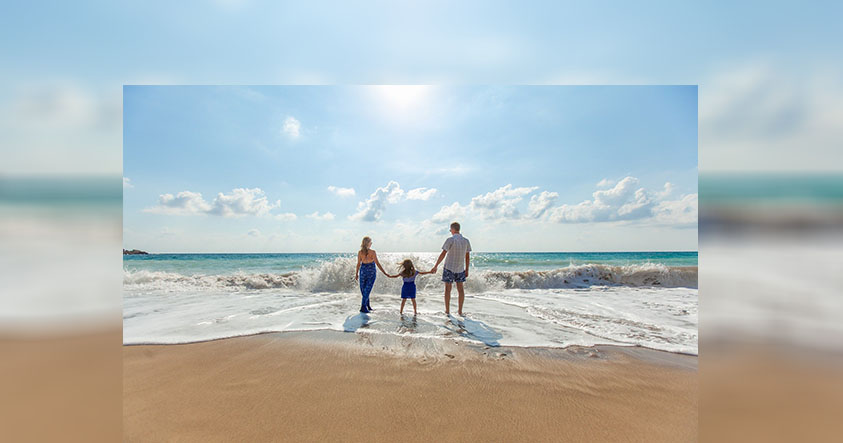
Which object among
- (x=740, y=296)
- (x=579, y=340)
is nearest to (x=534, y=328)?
(x=579, y=340)

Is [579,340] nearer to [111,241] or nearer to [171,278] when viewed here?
[111,241]

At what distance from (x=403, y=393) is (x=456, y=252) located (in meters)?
3.26

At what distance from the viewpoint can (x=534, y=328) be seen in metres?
4.18

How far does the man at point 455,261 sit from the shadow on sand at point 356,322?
4.83ft

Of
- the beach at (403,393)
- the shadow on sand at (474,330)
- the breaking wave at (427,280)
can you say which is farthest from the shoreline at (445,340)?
the breaking wave at (427,280)

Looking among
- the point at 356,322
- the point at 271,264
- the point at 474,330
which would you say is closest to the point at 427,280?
the point at 356,322

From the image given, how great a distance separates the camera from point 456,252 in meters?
5.24

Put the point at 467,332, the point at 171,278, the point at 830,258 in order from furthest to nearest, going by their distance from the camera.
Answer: the point at 171,278 → the point at 467,332 → the point at 830,258

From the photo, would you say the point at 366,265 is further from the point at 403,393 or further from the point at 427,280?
the point at 427,280

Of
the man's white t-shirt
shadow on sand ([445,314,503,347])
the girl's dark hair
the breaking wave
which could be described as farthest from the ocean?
the man's white t-shirt

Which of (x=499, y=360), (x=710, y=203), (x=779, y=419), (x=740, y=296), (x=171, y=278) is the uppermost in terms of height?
(x=710, y=203)

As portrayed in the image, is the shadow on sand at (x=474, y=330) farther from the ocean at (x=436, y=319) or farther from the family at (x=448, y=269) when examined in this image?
the family at (x=448, y=269)

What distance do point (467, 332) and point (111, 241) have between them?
12.1 ft

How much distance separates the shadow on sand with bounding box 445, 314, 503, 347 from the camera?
3600 millimetres
